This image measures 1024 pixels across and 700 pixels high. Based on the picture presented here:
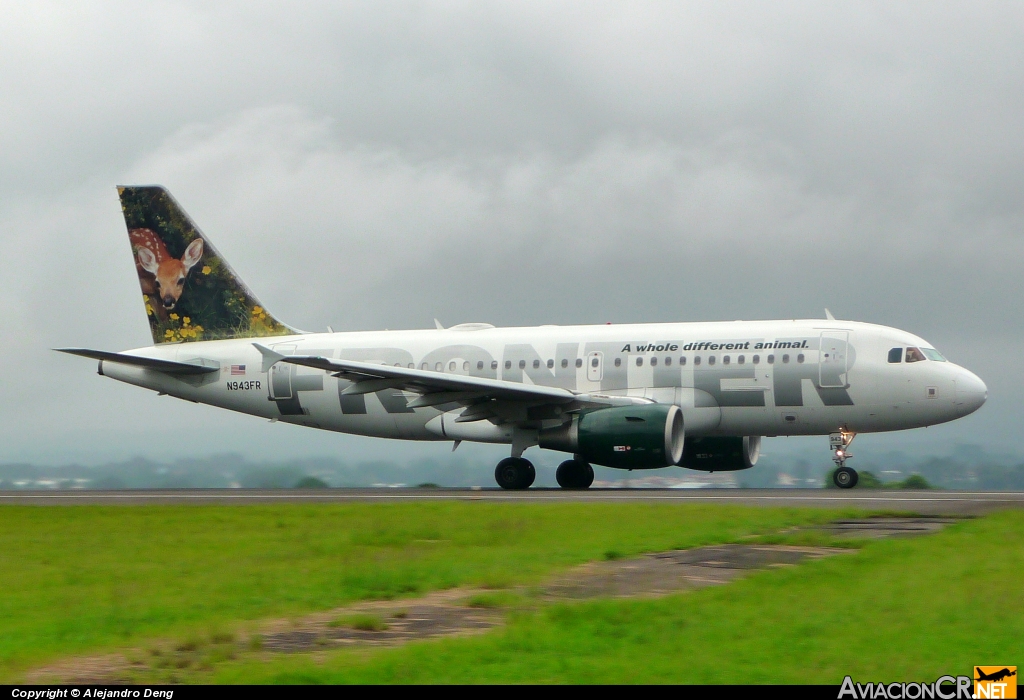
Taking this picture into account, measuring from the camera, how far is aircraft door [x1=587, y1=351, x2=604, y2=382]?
2633cm

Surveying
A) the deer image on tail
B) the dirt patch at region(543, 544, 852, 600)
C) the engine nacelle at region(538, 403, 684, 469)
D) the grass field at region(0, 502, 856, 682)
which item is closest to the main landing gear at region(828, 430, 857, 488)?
the engine nacelle at region(538, 403, 684, 469)

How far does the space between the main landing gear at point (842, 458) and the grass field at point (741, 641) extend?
49.0 ft

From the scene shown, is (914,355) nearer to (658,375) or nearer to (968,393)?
(968,393)

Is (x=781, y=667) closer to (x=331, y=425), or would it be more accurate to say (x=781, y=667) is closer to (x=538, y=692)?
(x=538, y=692)

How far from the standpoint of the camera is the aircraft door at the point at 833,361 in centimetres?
2442

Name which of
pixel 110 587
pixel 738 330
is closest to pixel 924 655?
pixel 110 587

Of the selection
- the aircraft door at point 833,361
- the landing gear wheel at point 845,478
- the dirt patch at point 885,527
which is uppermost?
→ the aircraft door at point 833,361

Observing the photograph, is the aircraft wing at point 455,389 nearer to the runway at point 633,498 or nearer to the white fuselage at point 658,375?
the white fuselage at point 658,375

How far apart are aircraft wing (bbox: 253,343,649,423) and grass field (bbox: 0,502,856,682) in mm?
6326

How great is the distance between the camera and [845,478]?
79.9ft

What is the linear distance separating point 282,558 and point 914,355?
17.3 meters

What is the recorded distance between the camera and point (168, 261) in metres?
32.2

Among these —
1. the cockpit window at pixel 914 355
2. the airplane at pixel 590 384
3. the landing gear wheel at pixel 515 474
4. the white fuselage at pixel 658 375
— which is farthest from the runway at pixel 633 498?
the cockpit window at pixel 914 355

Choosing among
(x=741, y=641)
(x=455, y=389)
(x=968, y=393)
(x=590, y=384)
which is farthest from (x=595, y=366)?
(x=741, y=641)
